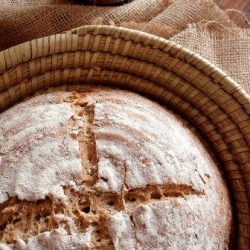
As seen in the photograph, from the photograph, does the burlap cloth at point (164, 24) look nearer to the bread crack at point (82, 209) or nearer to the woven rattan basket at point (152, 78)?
the woven rattan basket at point (152, 78)

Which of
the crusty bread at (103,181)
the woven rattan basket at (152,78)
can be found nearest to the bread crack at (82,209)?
the crusty bread at (103,181)

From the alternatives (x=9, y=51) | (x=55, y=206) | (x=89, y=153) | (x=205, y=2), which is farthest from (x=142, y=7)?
(x=55, y=206)

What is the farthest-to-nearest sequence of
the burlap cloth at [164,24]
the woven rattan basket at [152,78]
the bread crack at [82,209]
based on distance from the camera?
1. the burlap cloth at [164,24]
2. the woven rattan basket at [152,78]
3. the bread crack at [82,209]

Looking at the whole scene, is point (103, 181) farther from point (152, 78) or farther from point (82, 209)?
point (152, 78)

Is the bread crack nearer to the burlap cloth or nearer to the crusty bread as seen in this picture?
the crusty bread

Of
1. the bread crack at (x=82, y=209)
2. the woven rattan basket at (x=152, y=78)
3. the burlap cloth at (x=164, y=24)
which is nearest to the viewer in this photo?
the bread crack at (x=82, y=209)

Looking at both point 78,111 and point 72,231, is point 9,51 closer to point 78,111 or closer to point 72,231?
point 78,111
